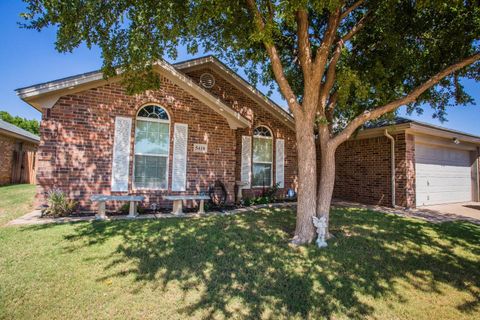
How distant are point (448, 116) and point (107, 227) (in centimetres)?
1055

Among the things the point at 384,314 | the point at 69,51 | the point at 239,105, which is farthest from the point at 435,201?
the point at 69,51

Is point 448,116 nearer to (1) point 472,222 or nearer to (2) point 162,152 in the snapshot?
(1) point 472,222

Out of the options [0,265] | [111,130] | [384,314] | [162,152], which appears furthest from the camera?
[162,152]

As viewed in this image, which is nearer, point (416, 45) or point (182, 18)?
point (182, 18)

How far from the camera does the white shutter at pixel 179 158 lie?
26.8 ft

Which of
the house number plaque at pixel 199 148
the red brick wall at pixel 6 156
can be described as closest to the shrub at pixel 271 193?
A: the house number plaque at pixel 199 148

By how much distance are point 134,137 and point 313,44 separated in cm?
612

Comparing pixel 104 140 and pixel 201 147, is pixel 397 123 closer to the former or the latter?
pixel 201 147

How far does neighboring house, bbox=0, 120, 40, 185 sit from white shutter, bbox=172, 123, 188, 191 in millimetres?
11874

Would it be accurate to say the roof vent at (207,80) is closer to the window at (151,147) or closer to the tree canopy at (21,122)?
the window at (151,147)

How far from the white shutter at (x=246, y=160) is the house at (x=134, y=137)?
13.8 inches

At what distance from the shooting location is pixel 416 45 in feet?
23.0

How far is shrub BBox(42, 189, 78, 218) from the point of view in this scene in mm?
6522

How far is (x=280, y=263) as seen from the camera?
13.7ft
